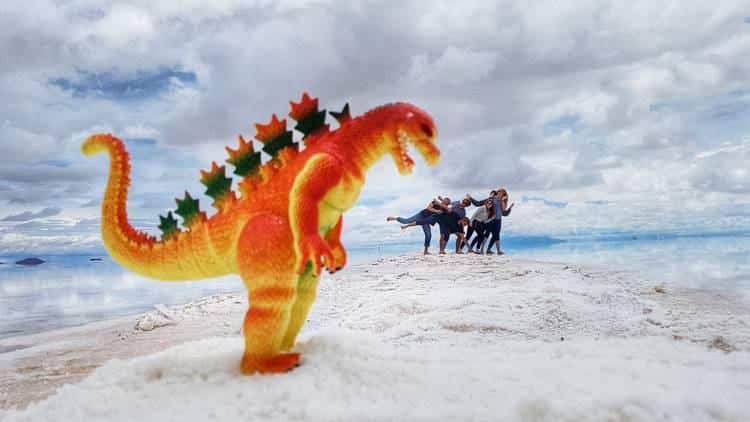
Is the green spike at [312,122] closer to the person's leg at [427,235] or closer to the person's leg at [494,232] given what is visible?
the person's leg at [494,232]

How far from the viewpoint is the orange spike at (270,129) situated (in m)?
2.91

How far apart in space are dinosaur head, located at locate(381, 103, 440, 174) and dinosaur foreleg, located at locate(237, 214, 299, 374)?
663 mm

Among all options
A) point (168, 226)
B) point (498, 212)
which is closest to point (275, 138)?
point (168, 226)

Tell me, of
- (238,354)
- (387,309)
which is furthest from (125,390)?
(387,309)

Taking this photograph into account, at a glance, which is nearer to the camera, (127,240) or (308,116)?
(308,116)

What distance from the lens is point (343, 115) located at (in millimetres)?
2869

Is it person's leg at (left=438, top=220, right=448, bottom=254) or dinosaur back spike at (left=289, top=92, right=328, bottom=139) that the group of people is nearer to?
person's leg at (left=438, top=220, right=448, bottom=254)

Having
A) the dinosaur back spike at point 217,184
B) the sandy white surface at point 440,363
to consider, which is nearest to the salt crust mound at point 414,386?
the sandy white surface at point 440,363

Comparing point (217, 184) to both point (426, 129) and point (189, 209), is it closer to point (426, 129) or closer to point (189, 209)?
point (189, 209)

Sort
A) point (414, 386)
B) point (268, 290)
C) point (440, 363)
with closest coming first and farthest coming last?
point (414, 386) < point (268, 290) < point (440, 363)

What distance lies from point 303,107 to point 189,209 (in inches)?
33.5

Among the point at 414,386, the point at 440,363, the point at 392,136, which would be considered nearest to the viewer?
the point at 414,386

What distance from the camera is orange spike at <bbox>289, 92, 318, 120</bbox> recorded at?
291 cm

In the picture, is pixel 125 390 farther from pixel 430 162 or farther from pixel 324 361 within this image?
pixel 430 162
